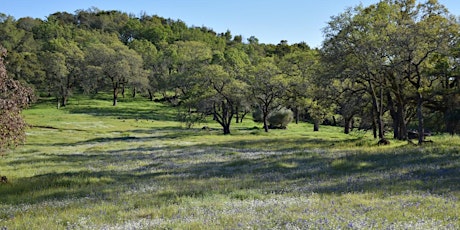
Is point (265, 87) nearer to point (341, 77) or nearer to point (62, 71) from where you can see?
point (341, 77)

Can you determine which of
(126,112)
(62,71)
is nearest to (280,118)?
(126,112)

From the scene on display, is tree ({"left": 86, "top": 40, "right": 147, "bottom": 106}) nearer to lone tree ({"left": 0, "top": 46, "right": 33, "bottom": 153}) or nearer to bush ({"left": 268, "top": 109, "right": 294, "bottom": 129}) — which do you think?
bush ({"left": 268, "top": 109, "right": 294, "bottom": 129})

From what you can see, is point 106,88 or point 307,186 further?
point 106,88

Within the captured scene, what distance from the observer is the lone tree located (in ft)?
55.5

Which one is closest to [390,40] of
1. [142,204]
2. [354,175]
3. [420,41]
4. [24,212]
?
[420,41]

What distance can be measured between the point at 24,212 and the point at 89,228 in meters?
3.81

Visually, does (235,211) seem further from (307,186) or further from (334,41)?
(334,41)

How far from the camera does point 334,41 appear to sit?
36.8 metres

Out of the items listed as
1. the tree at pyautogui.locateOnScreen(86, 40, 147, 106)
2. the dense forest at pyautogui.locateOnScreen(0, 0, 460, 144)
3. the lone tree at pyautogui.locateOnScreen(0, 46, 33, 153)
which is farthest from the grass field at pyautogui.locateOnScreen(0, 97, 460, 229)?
the tree at pyautogui.locateOnScreen(86, 40, 147, 106)

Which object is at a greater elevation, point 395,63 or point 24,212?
point 395,63

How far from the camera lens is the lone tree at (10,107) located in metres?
16.9

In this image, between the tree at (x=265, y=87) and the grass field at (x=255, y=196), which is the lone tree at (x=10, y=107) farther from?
the tree at (x=265, y=87)

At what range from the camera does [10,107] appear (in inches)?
666

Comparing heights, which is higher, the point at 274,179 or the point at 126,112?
the point at 126,112
